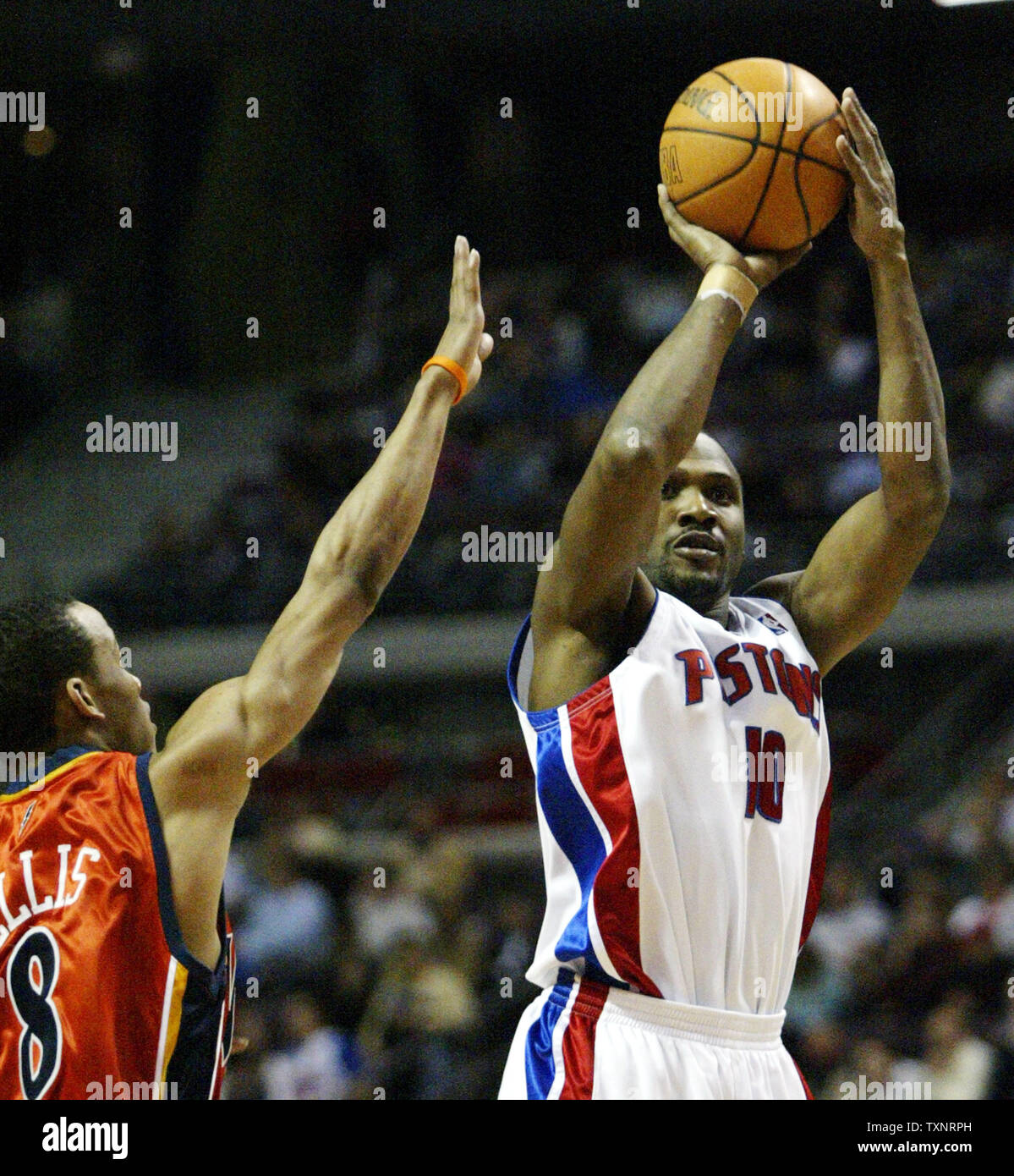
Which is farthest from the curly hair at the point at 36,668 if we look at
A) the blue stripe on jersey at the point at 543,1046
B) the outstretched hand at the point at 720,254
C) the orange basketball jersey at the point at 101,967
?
the outstretched hand at the point at 720,254

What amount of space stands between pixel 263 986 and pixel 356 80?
8.24 meters

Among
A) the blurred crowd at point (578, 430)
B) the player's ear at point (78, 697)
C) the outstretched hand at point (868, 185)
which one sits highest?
the blurred crowd at point (578, 430)

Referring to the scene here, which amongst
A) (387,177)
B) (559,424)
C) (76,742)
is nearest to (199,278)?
(387,177)

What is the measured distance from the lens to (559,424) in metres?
10.7

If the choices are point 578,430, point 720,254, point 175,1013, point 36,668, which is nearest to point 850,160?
point 720,254

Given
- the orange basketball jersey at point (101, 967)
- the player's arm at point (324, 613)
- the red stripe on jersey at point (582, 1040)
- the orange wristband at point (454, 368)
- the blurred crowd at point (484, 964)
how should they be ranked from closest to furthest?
the orange basketball jersey at point (101, 967) < the player's arm at point (324, 613) < the red stripe on jersey at point (582, 1040) < the orange wristband at point (454, 368) < the blurred crowd at point (484, 964)

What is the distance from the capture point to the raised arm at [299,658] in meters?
3.18

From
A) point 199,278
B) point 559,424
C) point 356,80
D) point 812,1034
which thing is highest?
point 356,80

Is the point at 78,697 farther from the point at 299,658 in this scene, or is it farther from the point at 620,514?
the point at 620,514

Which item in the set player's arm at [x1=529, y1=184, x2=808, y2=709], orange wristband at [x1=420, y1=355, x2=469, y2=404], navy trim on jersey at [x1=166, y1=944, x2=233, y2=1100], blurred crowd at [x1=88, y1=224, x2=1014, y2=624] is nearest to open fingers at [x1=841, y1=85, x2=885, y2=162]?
player's arm at [x1=529, y1=184, x2=808, y2=709]

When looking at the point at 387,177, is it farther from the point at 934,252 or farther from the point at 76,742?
the point at 76,742

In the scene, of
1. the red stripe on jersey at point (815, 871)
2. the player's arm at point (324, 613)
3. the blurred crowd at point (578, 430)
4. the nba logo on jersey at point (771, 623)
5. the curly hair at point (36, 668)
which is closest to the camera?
the player's arm at point (324, 613)

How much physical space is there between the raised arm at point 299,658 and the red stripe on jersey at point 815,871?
3.63ft

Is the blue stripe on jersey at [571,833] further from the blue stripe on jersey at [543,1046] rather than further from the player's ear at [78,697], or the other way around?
the player's ear at [78,697]
